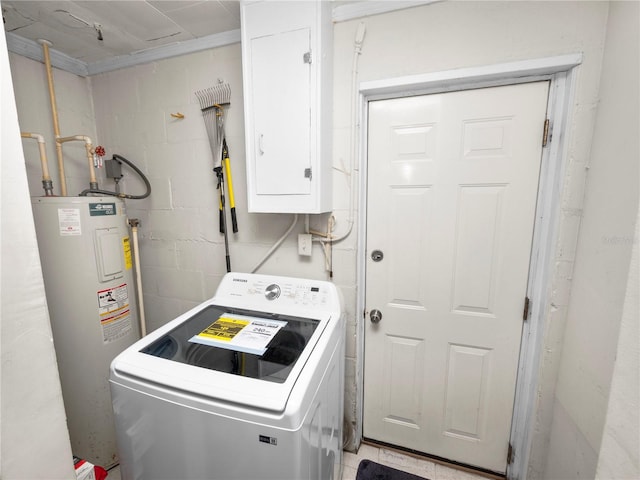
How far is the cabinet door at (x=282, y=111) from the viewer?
1.16 meters

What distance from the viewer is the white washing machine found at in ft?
2.51

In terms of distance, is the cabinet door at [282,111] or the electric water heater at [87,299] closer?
the cabinet door at [282,111]

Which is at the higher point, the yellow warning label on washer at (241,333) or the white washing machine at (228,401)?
the yellow warning label on washer at (241,333)

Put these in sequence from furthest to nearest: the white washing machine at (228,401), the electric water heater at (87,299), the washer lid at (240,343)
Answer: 1. the electric water heater at (87,299)
2. the washer lid at (240,343)
3. the white washing machine at (228,401)

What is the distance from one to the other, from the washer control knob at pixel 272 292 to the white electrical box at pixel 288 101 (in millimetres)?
386

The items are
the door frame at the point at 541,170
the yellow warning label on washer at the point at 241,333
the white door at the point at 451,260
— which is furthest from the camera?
the white door at the point at 451,260

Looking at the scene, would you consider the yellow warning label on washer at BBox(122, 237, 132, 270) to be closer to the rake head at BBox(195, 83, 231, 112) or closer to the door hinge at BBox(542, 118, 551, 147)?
the rake head at BBox(195, 83, 231, 112)

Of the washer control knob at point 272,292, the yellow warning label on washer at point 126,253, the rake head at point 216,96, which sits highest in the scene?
the rake head at point 216,96

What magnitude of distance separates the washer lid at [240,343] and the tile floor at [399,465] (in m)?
0.95

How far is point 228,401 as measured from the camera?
78 cm

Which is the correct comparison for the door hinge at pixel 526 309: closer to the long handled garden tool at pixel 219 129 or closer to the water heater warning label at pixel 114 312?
the long handled garden tool at pixel 219 129

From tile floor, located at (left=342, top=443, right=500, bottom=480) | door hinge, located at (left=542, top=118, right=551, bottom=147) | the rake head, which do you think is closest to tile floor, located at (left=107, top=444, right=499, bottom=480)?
tile floor, located at (left=342, top=443, right=500, bottom=480)

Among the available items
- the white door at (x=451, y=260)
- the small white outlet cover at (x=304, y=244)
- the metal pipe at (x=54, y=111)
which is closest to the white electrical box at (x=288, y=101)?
the small white outlet cover at (x=304, y=244)

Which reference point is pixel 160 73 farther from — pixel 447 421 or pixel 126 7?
pixel 447 421
